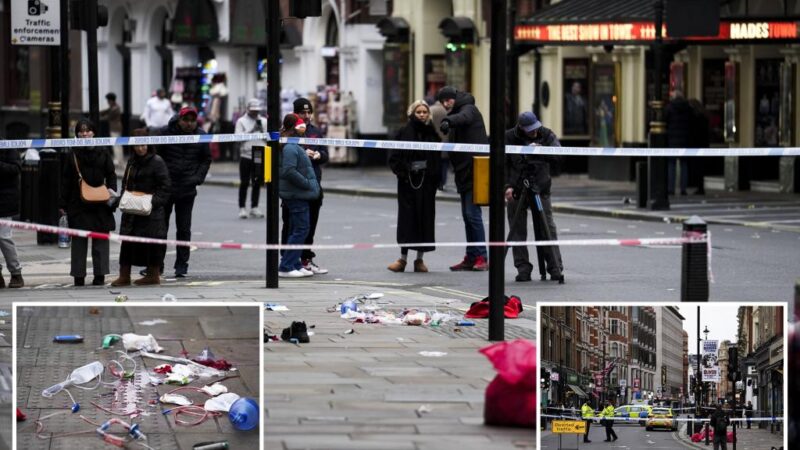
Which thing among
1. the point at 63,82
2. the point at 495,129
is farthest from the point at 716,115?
the point at 495,129

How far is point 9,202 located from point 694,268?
7.34m

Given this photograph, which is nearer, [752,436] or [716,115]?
[752,436]

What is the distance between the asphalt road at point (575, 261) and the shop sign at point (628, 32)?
3.74 meters

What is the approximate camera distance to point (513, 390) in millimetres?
8984

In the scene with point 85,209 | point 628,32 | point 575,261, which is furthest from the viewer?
point 628,32

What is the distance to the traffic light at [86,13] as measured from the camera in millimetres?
20828

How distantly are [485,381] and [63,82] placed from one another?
12.3 meters

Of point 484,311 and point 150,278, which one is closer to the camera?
point 484,311

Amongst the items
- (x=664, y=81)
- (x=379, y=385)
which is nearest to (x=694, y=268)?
(x=379, y=385)

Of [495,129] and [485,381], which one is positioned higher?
[495,129]

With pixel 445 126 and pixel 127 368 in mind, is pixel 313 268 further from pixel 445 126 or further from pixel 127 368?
pixel 127 368

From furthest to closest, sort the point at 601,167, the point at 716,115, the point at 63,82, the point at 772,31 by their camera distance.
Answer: the point at 601,167, the point at 716,115, the point at 772,31, the point at 63,82

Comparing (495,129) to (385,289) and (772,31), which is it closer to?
(385,289)

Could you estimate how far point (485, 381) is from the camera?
32.9 ft
